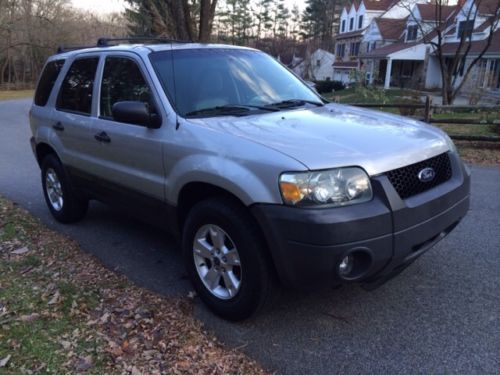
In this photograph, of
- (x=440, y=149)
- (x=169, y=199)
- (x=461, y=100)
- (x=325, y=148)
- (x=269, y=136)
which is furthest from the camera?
(x=461, y=100)

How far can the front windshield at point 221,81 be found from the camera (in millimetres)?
3863

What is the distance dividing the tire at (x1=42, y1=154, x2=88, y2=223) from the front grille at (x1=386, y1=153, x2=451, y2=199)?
3607 millimetres

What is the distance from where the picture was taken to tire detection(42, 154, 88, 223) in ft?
17.5

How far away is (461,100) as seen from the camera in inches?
1078

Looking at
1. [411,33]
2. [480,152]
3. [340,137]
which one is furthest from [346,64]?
[340,137]

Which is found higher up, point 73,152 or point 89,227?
point 73,152

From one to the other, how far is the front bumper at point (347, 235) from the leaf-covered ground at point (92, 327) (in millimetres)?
727

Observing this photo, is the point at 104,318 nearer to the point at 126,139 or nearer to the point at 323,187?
the point at 126,139

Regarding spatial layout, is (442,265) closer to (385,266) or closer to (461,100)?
(385,266)

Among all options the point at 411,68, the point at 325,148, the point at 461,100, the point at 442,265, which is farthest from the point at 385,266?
the point at 411,68

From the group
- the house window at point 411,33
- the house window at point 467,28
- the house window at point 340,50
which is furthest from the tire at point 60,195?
the house window at point 340,50

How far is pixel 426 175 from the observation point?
324cm

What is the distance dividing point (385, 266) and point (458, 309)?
95cm

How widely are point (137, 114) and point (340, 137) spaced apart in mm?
1517
